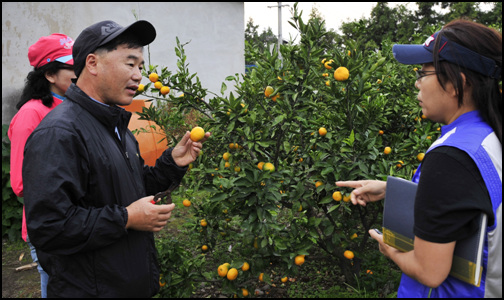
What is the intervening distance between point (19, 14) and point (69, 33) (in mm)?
867

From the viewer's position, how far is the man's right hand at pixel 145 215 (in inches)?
53.6

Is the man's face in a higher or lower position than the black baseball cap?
lower

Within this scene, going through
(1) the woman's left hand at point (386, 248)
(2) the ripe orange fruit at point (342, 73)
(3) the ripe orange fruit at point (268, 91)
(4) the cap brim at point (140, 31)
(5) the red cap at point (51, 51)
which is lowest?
(1) the woman's left hand at point (386, 248)

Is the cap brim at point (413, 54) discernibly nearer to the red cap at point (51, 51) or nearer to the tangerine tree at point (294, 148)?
the tangerine tree at point (294, 148)

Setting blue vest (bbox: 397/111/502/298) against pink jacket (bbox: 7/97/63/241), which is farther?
pink jacket (bbox: 7/97/63/241)

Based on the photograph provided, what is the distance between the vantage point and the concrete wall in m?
5.33

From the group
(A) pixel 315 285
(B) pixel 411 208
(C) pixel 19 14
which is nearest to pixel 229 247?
(A) pixel 315 285

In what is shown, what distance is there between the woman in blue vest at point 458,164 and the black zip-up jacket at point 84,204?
1.01 m

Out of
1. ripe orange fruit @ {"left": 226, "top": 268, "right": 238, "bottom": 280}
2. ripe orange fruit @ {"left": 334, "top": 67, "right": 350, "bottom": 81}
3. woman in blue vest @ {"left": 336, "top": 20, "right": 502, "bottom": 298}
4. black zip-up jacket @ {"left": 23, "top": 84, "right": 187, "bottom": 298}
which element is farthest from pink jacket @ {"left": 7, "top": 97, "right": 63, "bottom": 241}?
woman in blue vest @ {"left": 336, "top": 20, "right": 502, "bottom": 298}

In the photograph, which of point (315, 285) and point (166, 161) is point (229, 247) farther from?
point (166, 161)

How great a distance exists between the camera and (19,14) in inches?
217

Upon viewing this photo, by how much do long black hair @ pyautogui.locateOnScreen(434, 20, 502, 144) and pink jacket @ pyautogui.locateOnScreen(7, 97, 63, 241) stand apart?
1.99 m

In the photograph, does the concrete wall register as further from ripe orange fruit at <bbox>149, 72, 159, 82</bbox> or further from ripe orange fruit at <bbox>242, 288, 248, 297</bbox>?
ripe orange fruit at <bbox>242, 288, 248, 297</bbox>

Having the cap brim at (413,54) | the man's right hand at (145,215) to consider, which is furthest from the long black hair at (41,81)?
the cap brim at (413,54)
